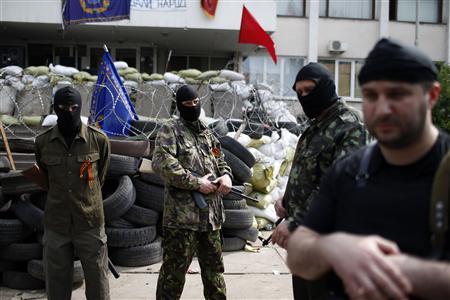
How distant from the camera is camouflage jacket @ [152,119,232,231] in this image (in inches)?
146

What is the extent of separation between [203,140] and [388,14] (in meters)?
17.9

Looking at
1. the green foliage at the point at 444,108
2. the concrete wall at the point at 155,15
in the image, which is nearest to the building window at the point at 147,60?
the concrete wall at the point at 155,15

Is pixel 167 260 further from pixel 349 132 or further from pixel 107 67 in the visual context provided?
pixel 107 67

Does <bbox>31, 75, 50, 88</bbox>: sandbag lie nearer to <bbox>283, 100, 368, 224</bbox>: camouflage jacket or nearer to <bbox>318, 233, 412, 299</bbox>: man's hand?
<bbox>283, 100, 368, 224</bbox>: camouflage jacket

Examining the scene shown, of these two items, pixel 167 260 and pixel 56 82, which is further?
pixel 56 82

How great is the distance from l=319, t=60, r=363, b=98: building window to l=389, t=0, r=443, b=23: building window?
251cm

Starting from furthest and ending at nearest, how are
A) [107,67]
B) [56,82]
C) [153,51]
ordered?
[153,51], [56,82], [107,67]

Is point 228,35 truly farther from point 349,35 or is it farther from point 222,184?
point 222,184

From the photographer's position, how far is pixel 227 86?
10.3 meters

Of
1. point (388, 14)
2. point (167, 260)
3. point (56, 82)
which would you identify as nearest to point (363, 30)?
point (388, 14)

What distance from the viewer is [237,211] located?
6172 millimetres

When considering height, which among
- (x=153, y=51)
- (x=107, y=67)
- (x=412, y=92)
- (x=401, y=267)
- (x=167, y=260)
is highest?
(x=153, y=51)

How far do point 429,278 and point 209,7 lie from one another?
1433 centimetres

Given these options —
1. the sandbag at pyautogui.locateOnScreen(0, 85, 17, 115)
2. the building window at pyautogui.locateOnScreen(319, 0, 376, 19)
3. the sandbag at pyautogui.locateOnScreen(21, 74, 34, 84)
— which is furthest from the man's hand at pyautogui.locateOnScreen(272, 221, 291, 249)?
the building window at pyautogui.locateOnScreen(319, 0, 376, 19)
